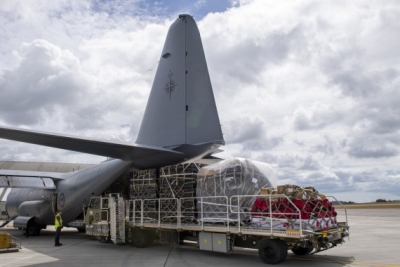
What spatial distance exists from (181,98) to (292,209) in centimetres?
583

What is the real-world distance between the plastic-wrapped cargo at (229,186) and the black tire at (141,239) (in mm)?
3084

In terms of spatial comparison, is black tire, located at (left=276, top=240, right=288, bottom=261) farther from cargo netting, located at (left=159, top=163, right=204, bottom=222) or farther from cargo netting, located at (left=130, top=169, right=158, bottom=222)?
cargo netting, located at (left=130, top=169, right=158, bottom=222)

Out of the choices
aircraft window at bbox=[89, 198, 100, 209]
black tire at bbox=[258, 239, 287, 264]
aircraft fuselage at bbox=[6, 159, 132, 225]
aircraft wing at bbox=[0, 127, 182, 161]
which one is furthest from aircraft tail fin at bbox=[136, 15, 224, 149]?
black tire at bbox=[258, 239, 287, 264]

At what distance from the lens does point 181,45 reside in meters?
13.8

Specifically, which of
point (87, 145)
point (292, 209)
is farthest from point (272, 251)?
point (87, 145)

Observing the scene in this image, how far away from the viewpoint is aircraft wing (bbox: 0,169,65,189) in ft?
61.0

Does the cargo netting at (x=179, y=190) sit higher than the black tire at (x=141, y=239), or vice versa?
the cargo netting at (x=179, y=190)

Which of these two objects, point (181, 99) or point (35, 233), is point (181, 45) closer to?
point (181, 99)

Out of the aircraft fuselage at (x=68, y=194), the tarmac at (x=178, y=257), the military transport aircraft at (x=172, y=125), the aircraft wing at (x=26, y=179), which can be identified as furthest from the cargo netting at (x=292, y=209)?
the aircraft wing at (x=26, y=179)

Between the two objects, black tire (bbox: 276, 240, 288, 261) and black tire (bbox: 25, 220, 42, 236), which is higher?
black tire (bbox: 276, 240, 288, 261)

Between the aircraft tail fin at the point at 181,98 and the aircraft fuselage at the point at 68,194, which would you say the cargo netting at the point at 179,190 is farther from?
the aircraft fuselage at the point at 68,194

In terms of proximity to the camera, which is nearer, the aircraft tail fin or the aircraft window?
the aircraft tail fin

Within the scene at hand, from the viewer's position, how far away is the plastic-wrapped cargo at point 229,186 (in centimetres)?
1089

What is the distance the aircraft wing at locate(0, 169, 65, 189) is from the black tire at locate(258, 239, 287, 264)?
13.0m
